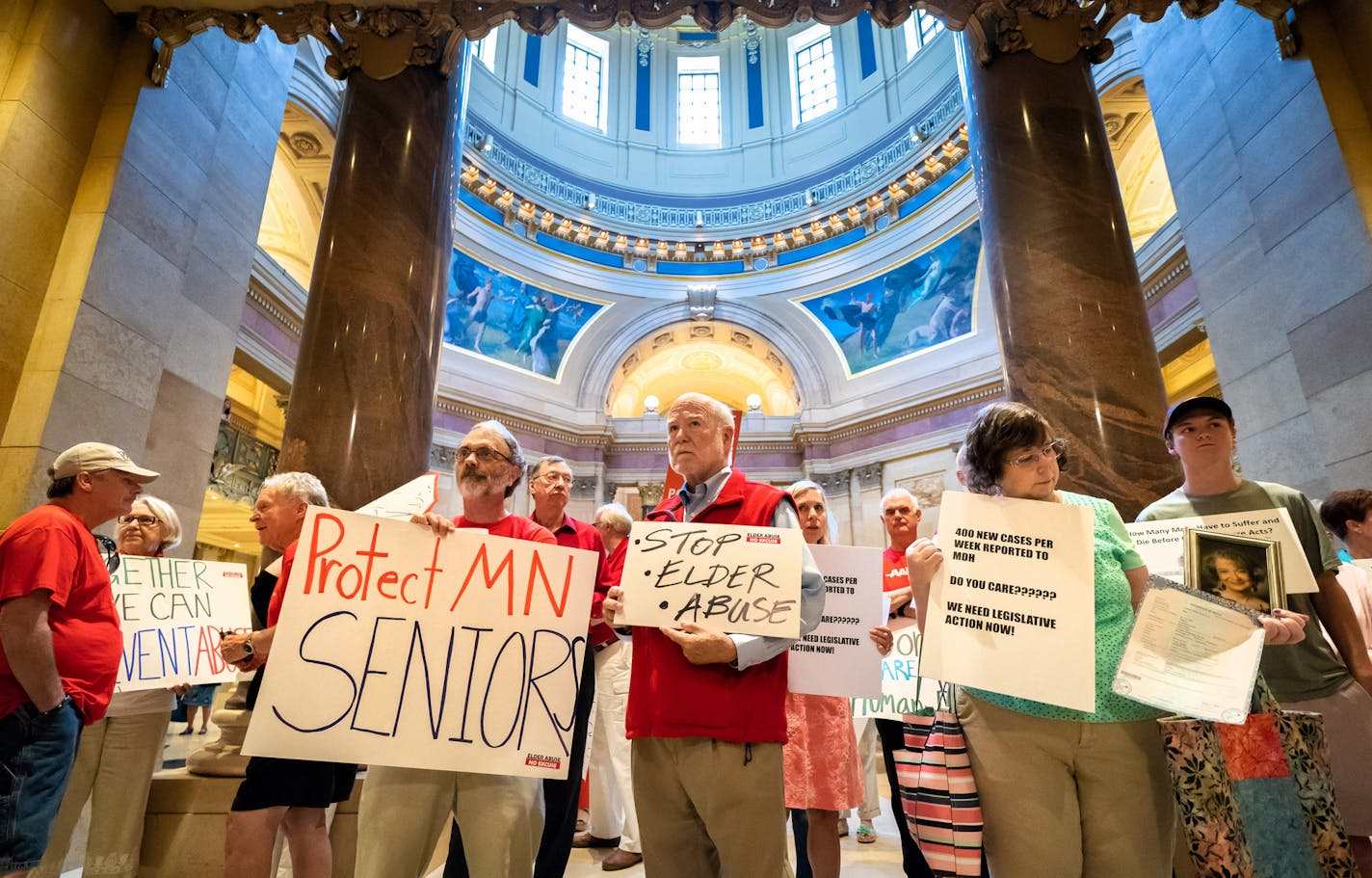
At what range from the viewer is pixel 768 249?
684 inches

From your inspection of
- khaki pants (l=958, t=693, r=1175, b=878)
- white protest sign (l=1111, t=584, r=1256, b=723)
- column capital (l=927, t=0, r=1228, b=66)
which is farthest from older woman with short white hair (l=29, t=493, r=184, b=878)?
column capital (l=927, t=0, r=1228, b=66)

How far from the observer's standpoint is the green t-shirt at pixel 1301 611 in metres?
2.31

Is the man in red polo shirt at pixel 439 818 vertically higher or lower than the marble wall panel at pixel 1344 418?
lower

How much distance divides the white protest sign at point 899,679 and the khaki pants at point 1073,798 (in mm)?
1327

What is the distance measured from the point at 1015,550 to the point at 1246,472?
439cm

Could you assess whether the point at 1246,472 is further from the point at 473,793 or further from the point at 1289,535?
the point at 473,793

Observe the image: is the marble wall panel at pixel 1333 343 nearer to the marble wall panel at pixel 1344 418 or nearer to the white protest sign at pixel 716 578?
the marble wall panel at pixel 1344 418

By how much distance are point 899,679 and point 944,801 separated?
166 centimetres

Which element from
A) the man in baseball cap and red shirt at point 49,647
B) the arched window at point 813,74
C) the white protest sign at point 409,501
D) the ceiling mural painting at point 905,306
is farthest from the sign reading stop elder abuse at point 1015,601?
the arched window at point 813,74

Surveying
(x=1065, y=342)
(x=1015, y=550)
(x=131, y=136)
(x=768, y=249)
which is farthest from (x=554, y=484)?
(x=768, y=249)

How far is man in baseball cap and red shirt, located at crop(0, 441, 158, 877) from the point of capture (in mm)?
2033

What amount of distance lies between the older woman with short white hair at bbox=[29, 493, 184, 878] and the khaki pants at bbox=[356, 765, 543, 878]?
1.77 metres

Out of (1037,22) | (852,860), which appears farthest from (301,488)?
(1037,22)

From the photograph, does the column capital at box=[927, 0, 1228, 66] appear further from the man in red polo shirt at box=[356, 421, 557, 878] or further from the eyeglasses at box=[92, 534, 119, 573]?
the eyeglasses at box=[92, 534, 119, 573]
